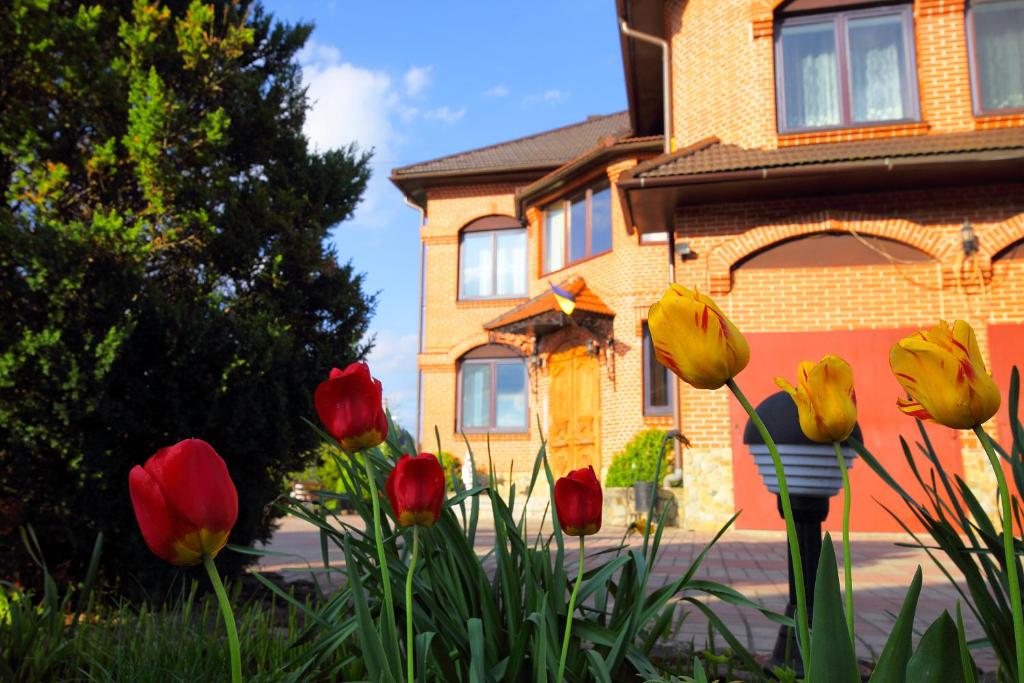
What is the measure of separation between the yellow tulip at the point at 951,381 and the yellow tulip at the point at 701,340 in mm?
217

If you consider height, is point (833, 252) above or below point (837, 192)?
below

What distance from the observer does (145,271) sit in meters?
4.64

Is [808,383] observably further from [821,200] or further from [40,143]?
[821,200]

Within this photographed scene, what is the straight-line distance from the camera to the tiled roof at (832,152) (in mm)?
8477

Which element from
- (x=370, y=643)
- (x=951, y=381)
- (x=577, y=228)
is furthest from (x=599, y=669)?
(x=577, y=228)

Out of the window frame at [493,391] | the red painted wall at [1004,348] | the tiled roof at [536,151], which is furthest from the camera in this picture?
the tiled roof at [536,151]

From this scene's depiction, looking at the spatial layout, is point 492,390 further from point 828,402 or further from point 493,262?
point 828,402

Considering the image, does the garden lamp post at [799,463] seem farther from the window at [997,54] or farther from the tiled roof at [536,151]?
the tiled roof at [536,151]

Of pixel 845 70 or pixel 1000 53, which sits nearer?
pixel 1000 53

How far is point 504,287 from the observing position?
Result: 1770 centimetres

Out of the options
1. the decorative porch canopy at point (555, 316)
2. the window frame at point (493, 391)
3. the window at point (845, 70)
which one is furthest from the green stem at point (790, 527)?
the window frame at point (493, 391)

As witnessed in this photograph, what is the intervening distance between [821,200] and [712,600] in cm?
637

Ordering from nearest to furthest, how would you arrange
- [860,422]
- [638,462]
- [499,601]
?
1. [499,601]
2. [860,422]
3. [638,462]

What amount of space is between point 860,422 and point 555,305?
652cm
